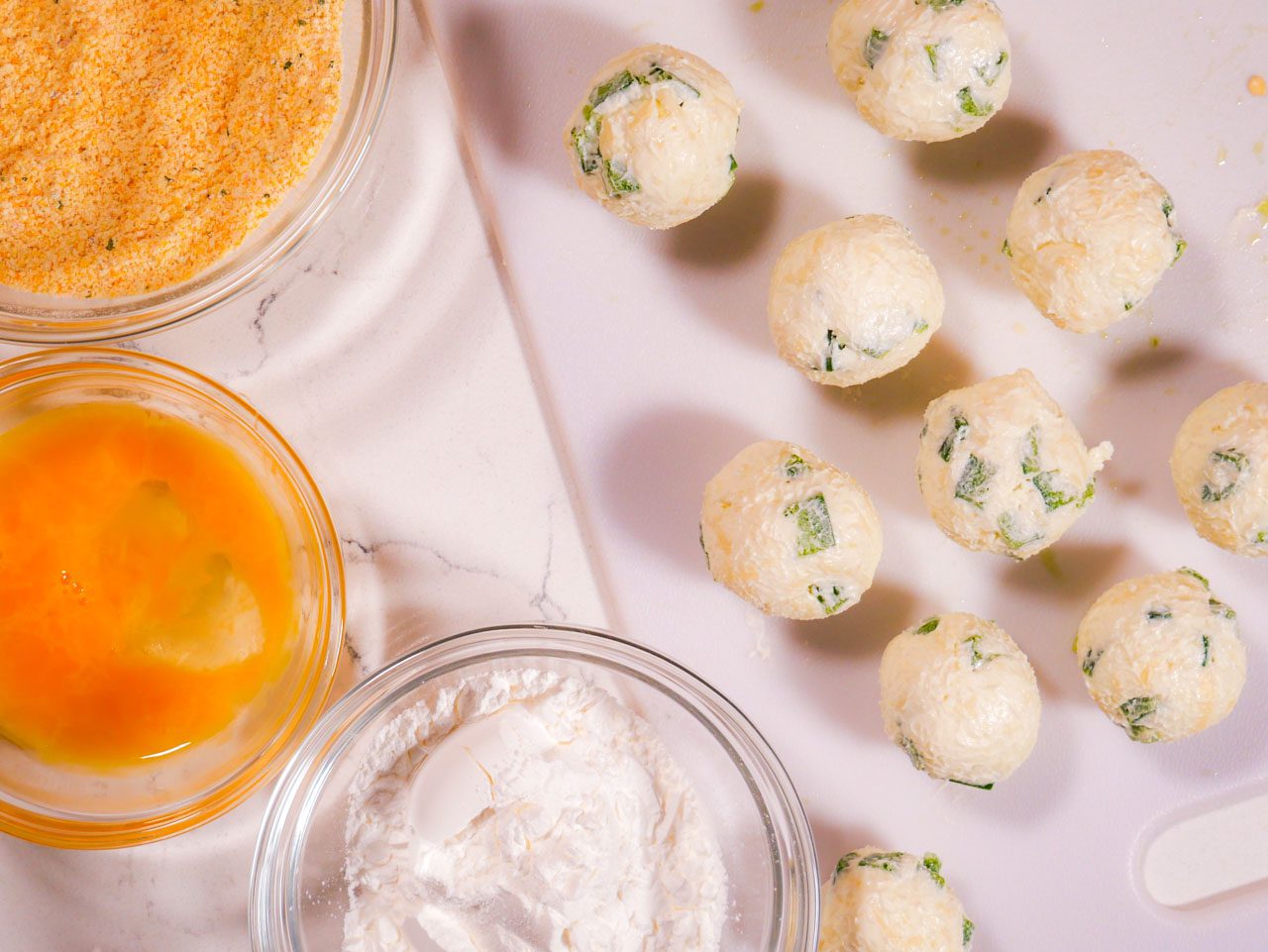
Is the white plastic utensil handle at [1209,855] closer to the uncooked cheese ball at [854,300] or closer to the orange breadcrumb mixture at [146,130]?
the uncooked cheese ball at [854,300]

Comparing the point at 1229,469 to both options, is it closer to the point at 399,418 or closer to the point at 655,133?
the point at 655,133

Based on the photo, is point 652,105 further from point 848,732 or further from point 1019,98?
point 848,732

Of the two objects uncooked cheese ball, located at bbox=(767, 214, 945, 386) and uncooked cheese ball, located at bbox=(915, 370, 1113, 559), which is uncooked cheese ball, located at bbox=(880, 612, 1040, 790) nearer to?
uncooked cheese ball, located at bbox=(915, 370, 1113, 559)

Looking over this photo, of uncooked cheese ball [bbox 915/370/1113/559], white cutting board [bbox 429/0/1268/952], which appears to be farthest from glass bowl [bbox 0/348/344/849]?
uncooked cheese ball [bbox 915/370/1113/559]

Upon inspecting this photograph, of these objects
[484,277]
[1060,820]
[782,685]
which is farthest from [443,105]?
[1060,820]

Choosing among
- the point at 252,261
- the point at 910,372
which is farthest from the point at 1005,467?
the point at 252,261

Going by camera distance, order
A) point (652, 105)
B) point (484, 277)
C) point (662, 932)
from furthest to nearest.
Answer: point (484, 277), point (662, 932), point (652, 105)
